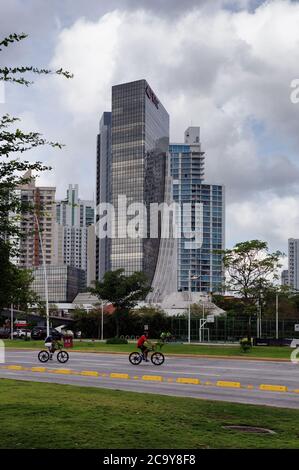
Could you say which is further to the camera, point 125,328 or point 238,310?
point 125,328

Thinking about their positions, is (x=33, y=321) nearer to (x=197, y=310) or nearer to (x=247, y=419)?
(x=197, y=310)

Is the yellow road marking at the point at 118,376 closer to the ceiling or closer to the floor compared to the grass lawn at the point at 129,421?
closer to the floor

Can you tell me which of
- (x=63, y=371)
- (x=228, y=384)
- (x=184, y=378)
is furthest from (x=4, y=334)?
(x=228, y=384)

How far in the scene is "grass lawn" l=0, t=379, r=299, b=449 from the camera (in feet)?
32.4

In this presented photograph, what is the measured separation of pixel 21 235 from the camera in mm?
10195

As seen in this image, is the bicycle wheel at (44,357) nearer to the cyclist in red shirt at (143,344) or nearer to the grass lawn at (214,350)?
the cyclist in red shirt at (143,344)

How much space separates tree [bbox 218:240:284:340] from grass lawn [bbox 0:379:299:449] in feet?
115

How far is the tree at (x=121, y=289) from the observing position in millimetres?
74875

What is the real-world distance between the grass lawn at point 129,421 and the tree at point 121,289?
2270 inches

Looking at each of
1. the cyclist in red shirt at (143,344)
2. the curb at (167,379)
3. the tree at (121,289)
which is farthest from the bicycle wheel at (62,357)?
the tree at (121,289)

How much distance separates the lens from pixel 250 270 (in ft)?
168
